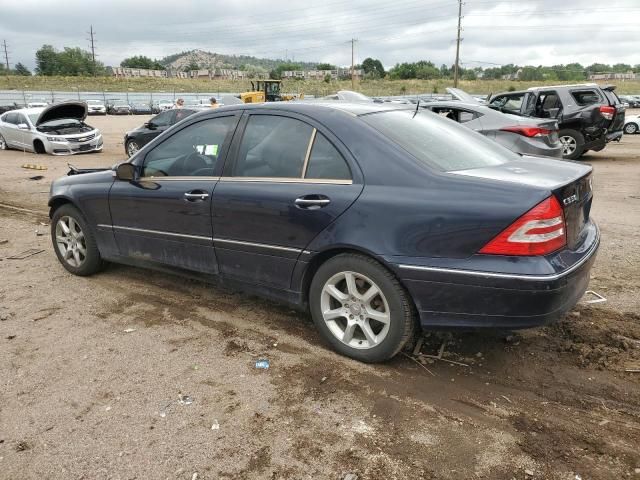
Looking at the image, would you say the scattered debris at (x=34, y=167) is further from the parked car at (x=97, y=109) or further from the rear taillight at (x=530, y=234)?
the parked car at (x=97, y=109)

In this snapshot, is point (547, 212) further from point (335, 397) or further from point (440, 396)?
point (335, 397)

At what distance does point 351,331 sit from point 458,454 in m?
1.07

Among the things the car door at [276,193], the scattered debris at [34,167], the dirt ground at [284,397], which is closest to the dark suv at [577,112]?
the dirt ground at [284,397]

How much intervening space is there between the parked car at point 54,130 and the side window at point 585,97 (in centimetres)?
1411

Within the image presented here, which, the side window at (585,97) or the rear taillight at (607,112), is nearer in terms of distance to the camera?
the rear taillight at (607,112)

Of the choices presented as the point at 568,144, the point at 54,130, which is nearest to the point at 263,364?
the point at 568,144

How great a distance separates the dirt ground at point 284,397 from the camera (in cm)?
249

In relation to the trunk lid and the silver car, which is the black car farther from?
the trunk lid

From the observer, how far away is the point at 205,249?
396cm

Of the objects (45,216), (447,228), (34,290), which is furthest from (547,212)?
(45,216)

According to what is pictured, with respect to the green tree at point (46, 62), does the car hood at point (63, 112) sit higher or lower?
lower

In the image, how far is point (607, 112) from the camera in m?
12.5

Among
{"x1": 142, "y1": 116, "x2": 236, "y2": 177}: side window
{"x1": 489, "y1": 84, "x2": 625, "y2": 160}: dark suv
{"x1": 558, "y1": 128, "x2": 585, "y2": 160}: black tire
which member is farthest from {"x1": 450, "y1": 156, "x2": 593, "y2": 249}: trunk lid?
{"x1": 558, "y1": 128, "x2": 585, "y2": 160}: black tire

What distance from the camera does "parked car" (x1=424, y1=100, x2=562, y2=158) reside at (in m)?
9.28
